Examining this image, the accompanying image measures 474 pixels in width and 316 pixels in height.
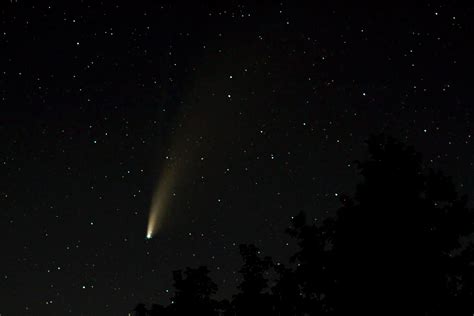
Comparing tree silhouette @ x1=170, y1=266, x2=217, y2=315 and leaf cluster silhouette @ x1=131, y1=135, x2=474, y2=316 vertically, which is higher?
tree silhouette @ x1=170, y1=266, x2=217, y2=315

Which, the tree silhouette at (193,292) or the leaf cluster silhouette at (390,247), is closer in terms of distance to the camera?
the leaf cluster silhouette at (390,247)

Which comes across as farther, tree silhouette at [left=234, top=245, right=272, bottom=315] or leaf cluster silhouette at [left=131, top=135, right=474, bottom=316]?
tree silhouette at [left=234, top=245, right=272, bottom=315]

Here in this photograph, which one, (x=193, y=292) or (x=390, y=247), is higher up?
(x=193, y=292)

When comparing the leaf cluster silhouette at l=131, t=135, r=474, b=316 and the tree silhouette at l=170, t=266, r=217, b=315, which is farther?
the tree silhouette at l=170, t=266, r=217, b=315

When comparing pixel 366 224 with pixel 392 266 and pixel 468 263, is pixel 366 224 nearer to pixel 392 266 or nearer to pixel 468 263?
pixel 392 266

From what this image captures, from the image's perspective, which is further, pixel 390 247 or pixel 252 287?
pixel 252 287

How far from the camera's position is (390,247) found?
10.2 m

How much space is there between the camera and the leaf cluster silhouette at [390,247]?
10055 millimetres

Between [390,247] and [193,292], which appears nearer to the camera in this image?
[390,247]

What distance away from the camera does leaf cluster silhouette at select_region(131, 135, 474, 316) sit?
10.1 m

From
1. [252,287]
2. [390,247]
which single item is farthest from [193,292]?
[390,247]

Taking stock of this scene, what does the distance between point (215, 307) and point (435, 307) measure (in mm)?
7199

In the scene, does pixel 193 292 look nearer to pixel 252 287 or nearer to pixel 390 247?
pixel 252 287

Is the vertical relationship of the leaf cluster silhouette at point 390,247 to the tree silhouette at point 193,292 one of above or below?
below
